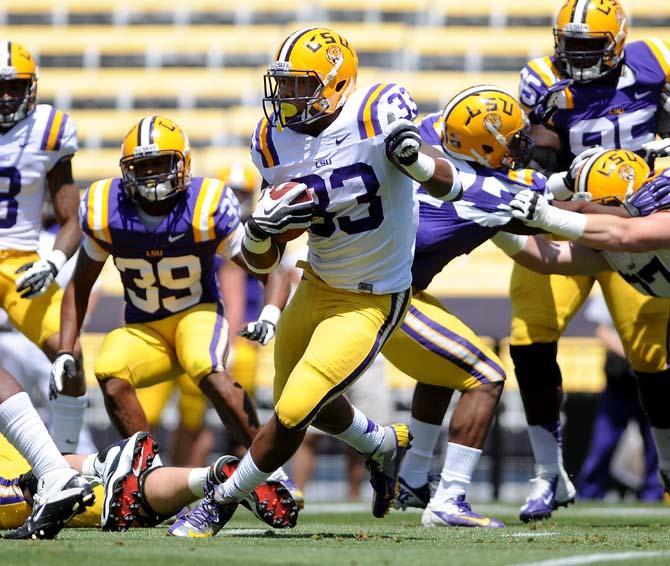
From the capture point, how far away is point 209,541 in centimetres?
433

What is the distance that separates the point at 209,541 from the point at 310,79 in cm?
154

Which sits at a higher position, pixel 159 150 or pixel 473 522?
pixel 159 150

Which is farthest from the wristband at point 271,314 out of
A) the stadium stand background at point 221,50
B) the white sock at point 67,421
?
the stadium stand background at point 221,50

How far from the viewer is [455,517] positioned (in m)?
5.27

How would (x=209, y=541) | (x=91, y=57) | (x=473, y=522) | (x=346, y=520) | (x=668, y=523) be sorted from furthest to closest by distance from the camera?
(x=91, y=57), (x=346, y=520), (x=668, y=523), (x=473, y=522), (x=209, y=541)

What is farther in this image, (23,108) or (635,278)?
(23,108)

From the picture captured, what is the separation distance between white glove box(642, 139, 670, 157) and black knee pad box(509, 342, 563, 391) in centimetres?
91

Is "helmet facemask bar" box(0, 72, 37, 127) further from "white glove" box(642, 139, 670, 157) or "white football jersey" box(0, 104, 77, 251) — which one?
"white glove" box(642, 139, 670, 157)

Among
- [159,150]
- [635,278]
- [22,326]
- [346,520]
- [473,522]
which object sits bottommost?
[346,520]

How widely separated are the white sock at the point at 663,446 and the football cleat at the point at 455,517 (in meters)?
0.91

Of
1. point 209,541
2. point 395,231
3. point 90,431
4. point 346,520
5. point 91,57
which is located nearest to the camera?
point 209,541

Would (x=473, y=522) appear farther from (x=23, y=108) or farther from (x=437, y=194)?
(x=23, y=108)

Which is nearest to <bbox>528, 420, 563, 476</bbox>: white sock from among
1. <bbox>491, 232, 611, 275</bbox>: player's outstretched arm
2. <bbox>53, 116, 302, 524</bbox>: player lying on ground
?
<bbox>491, 232, 611, 275</bbox>: player's outstretched arm

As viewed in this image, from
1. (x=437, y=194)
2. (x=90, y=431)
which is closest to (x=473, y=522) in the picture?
(x=437, y=194)
